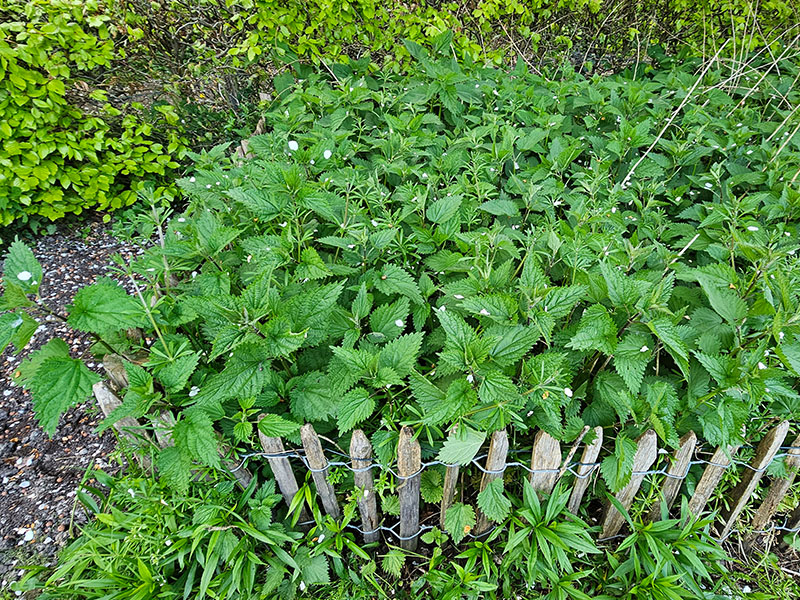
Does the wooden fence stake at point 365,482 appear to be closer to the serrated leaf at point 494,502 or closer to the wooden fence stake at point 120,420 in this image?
the serrated leaf at point 494,502

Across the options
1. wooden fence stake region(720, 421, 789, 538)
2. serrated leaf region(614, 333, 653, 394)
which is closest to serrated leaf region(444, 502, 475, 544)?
serrated leaf region(614, 333, 653, 394)

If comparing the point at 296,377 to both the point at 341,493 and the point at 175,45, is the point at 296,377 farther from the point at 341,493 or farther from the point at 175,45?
the point at 175,45

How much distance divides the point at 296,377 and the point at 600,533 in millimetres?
1336

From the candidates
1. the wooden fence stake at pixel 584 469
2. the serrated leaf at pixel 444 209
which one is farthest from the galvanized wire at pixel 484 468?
the serrated leaf at pixel 444 209

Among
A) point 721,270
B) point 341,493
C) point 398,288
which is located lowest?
point 341,493

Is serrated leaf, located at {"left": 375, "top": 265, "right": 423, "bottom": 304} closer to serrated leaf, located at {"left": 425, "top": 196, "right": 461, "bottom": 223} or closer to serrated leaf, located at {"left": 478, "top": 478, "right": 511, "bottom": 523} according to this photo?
serrated leaf, located at {"left": 425, "top": 196, "right": 461, "bottom": 223}

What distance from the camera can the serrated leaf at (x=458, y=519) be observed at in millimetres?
1707

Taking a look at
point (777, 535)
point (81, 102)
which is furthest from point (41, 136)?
A: point (777, 535)

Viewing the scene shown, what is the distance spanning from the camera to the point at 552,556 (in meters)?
1.72

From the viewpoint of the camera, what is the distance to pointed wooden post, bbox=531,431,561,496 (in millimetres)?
1556

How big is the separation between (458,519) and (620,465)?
0.59m

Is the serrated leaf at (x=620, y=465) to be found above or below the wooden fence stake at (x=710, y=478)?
above

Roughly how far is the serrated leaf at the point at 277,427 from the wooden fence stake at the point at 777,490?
1.79 m

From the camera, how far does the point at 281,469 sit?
1.68 meters
